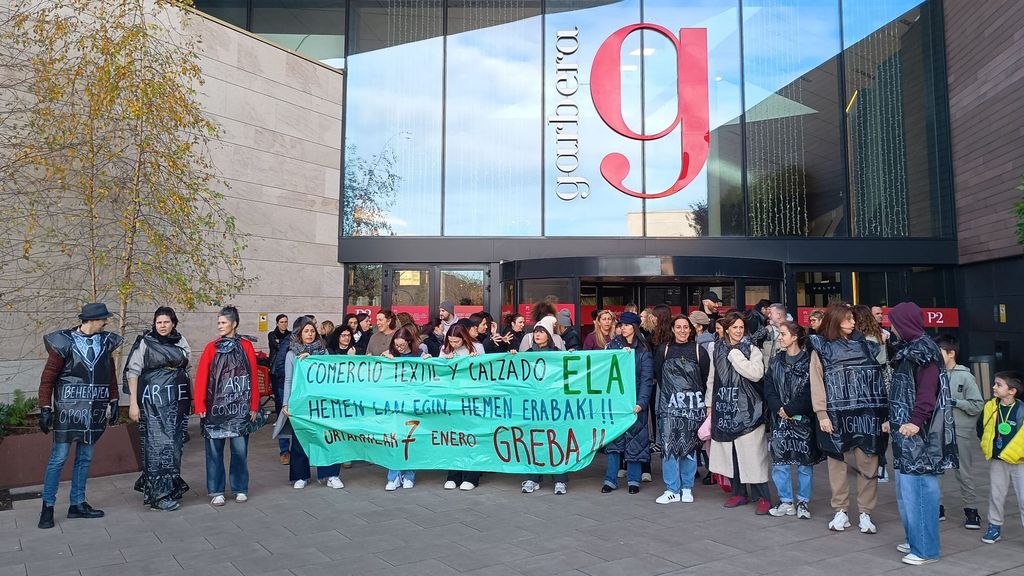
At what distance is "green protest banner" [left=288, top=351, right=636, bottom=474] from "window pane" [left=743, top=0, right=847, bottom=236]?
8.68 m

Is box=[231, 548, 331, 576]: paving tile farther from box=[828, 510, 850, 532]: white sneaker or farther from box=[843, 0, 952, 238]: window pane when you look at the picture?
box=[843, 0, 952, 238]: window pane

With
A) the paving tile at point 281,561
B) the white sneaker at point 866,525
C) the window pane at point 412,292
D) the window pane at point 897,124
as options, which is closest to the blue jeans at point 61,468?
the paving tile at point 281,561

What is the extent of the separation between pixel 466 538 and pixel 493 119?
10.7 m

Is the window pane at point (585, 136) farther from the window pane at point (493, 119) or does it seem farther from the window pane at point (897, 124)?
the window pane at point (897, 124)

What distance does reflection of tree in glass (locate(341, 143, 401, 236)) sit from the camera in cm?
1366

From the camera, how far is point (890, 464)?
24.9 feet

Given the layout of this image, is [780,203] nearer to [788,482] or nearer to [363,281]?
[363,281]

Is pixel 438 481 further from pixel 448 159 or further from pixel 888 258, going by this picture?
pixel 888 258

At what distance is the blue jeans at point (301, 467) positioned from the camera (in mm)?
6602

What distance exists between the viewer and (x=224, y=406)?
19.8ft

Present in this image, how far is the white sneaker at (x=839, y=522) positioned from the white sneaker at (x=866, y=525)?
0.11m

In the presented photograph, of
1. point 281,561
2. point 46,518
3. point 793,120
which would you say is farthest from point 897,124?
point 46,518

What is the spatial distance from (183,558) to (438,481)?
8.98 ft

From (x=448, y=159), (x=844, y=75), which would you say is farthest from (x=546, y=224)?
(x=844, y=75)
